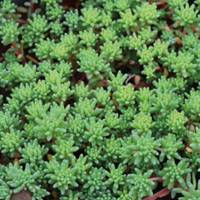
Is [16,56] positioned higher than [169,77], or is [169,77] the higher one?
[16,56]

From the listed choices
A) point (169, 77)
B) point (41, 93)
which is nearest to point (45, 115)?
point (41, 93)

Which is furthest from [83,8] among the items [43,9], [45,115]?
[45,115]

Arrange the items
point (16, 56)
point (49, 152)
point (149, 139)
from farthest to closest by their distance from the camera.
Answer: point (16, 56), point (49, 152), point (149, 139)

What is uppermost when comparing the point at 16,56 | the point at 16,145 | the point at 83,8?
the point at 83,8

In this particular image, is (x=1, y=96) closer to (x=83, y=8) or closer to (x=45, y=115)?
(x=45, y=115)

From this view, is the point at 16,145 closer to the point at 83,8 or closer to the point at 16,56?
the point at 16,56

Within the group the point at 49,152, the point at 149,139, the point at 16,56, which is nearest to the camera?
the point at 149,139

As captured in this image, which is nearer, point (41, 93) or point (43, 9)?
point (41, 93)
